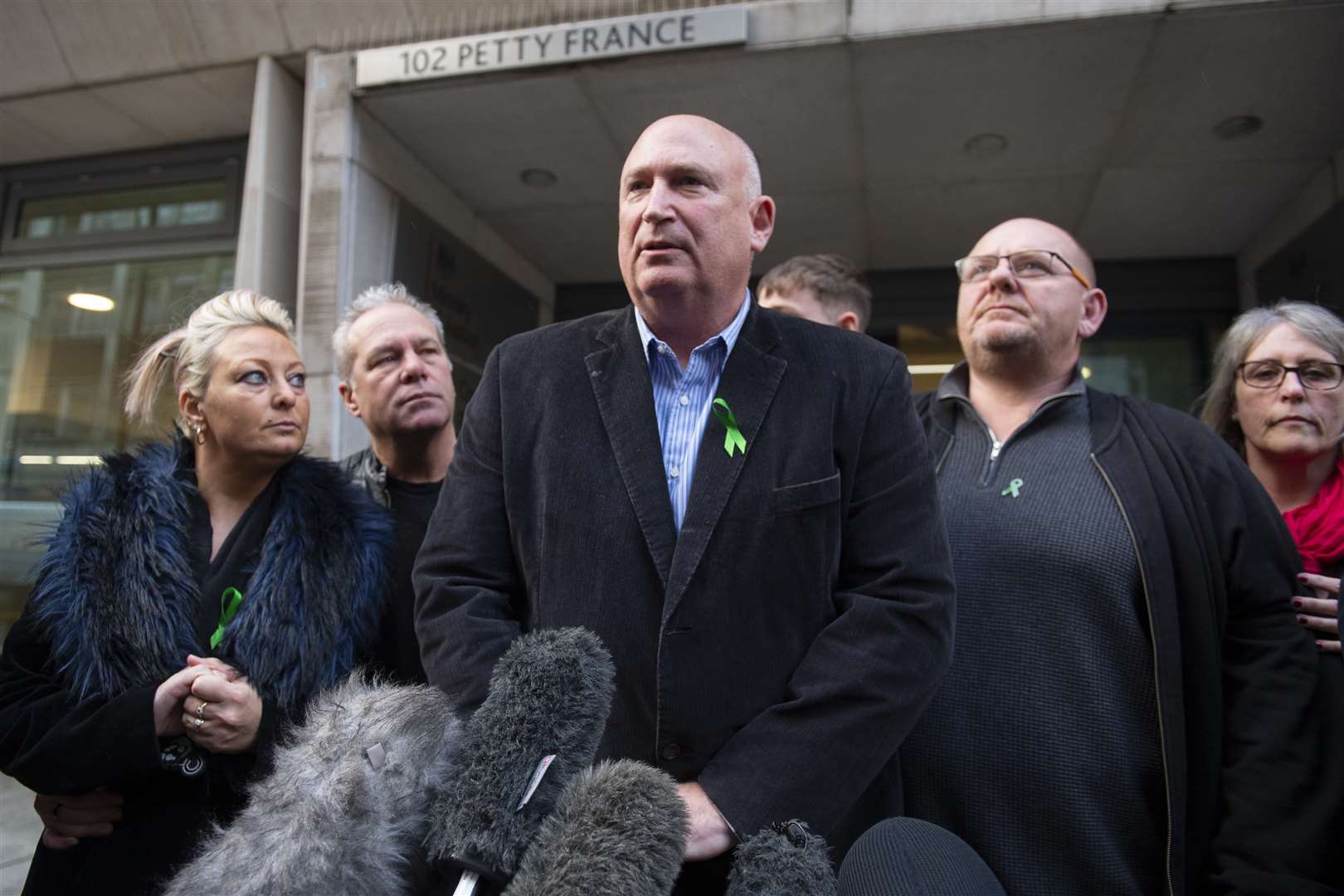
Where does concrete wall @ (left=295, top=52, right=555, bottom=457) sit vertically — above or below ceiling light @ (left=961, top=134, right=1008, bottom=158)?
below

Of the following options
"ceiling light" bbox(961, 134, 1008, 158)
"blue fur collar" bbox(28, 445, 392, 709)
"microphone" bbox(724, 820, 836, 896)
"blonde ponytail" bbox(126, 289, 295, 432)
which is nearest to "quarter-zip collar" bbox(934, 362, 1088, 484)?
"microphone" bbox(724, 820, 836, 896)

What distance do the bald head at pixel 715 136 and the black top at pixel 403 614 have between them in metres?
0.96

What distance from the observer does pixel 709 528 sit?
4.95 ft

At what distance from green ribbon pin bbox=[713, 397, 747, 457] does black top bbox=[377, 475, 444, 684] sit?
2.73 ft

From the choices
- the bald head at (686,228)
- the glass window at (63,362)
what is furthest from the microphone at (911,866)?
the glass window at (63,362)

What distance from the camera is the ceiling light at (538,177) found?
18.8ft

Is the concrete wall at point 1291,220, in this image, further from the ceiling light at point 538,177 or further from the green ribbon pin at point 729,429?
the green ribbon pin at point 729,429

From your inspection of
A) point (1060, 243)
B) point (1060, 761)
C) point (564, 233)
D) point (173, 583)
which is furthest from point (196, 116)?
point (1060, 761)

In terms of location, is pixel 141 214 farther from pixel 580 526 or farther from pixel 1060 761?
pixel 1060 761

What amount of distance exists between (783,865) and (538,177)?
17.2 ft

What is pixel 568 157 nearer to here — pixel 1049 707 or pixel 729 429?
pixel 729 429

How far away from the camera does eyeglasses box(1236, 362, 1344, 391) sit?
2549 millimetres

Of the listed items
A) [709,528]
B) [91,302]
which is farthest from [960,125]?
[91,302]

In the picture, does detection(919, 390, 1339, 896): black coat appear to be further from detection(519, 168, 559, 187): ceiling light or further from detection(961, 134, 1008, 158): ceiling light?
detection(519, 168, 559, 187): ceiling light
